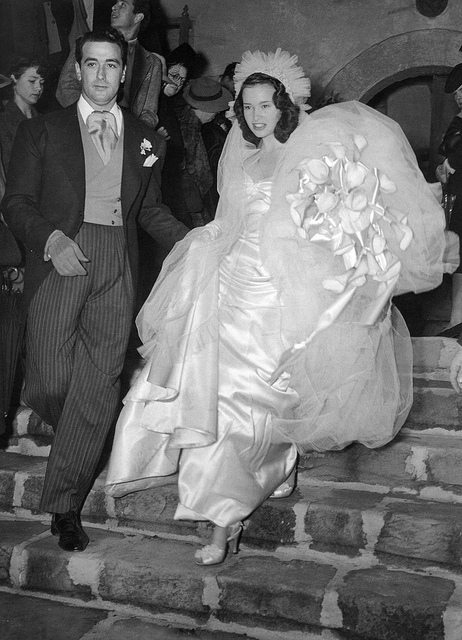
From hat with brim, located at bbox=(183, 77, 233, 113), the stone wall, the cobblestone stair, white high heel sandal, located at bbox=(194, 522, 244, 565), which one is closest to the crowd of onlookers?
hat with brim, located at bbox=(183, 77, 233, 113)

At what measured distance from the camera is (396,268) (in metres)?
3.21

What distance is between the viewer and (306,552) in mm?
3340

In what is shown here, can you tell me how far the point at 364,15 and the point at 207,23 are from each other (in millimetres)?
1617

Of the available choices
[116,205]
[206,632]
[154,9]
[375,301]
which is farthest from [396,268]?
[154,9]

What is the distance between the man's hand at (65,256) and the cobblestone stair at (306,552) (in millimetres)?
1121

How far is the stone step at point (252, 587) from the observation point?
9.17 ft

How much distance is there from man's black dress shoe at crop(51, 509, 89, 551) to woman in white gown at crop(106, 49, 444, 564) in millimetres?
483

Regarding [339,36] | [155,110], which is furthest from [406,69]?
[155,110]

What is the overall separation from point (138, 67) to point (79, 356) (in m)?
2.70

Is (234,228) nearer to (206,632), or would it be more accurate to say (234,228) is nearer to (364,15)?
(206,632)

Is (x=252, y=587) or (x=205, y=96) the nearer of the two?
(x=252, y=587)

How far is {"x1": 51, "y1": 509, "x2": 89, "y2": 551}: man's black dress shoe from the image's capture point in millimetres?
3365

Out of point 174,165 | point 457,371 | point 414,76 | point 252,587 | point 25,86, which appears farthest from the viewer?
point 414,76

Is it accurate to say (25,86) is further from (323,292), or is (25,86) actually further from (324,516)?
(324,516)
